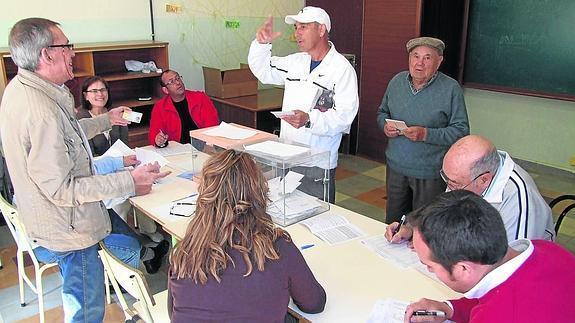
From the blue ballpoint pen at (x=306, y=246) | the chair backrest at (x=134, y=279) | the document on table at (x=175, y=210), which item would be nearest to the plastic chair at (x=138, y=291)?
the chair backrest at (x=134, y=279)

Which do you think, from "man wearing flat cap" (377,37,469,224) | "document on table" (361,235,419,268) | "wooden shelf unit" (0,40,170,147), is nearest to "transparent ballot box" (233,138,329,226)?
"document on table" (361,235,419,268)

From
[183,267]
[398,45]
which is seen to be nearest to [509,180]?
[183,267]

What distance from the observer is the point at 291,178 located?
2389 mm

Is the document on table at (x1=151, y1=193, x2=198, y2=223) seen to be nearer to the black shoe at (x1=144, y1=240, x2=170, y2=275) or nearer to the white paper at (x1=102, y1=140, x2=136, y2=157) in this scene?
the white paper at (x1=102, y1=140, x2=136, y2=157)

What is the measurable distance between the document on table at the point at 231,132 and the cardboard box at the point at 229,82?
2381mm

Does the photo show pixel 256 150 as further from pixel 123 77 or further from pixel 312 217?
pixel 123 77

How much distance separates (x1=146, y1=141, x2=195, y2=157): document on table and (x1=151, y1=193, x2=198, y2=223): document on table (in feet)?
2.79

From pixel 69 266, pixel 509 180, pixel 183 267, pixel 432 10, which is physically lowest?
pixel 69 266

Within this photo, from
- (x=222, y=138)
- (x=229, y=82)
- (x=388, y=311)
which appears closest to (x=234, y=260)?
(x=388, y=311)

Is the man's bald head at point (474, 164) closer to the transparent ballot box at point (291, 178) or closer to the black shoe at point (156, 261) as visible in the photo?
the transparent ballot box at point (291, 178)

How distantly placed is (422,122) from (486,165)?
3.10 feet

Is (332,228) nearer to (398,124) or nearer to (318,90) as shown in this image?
(398,124)

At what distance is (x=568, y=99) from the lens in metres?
4.53

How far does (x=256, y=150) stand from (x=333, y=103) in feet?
2.09
